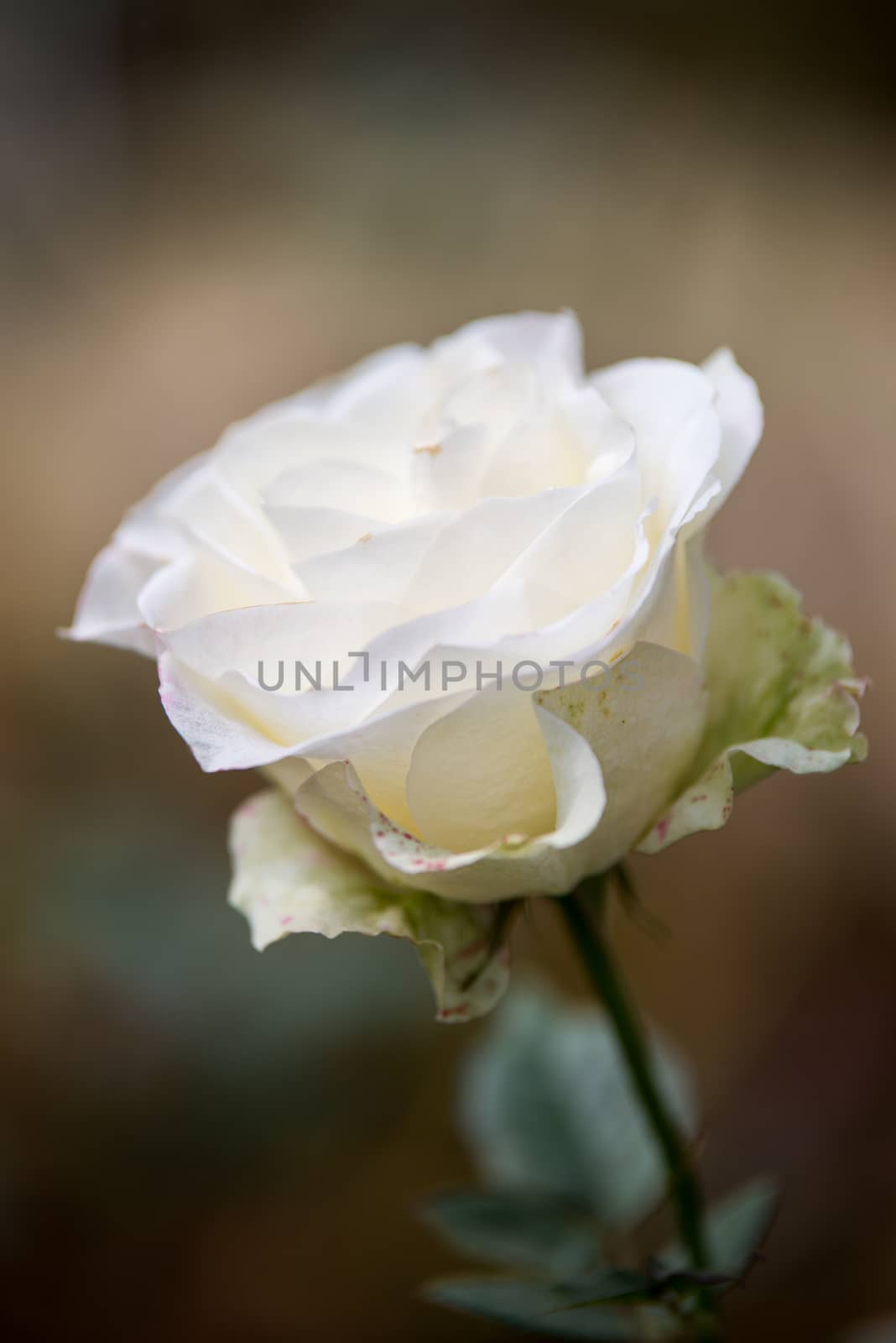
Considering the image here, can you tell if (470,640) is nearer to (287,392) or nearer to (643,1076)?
(643,1076)

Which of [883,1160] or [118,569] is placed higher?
[118,569]

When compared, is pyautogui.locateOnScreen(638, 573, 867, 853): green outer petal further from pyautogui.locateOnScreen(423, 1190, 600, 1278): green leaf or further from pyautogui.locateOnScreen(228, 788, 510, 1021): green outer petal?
pyautogui.locateOnScreen(423, 1190, 600, 1278): green leaf

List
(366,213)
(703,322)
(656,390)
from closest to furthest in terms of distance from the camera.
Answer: (656,390) → (703,322) → (366,213)

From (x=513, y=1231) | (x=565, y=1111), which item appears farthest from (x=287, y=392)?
(x=513, y=1231)

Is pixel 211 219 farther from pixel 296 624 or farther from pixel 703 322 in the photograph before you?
pixel 296 624

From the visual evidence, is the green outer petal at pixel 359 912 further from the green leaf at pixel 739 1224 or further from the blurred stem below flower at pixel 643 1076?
the green leaf at pixel 739 1224

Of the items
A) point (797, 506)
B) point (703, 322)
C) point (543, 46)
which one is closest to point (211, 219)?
point (543, 46)
